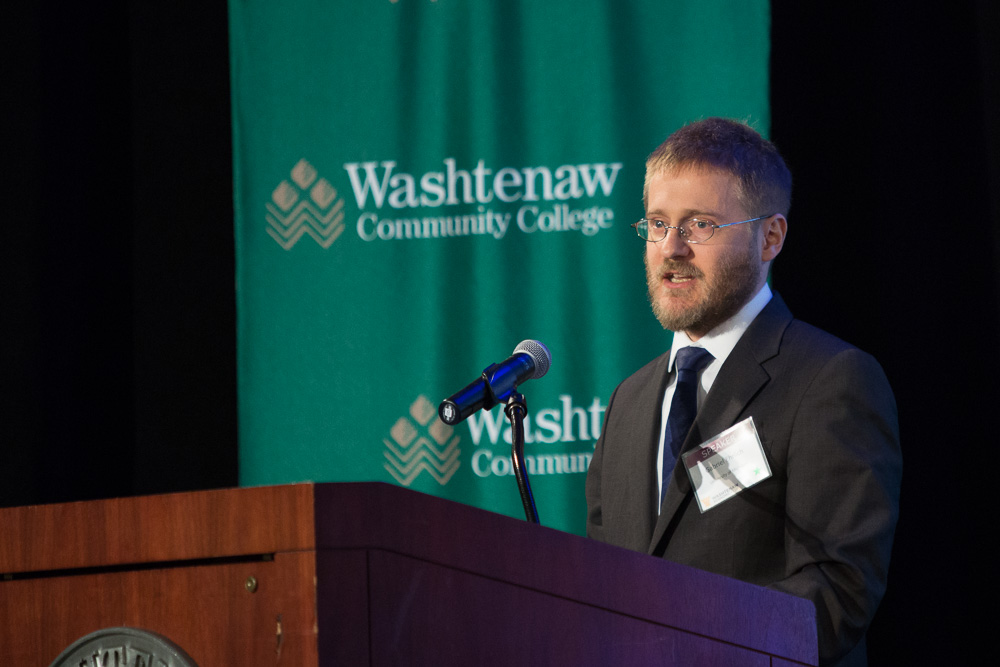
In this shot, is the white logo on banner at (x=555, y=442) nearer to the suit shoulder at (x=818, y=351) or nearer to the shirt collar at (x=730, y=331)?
the shirt collar at (x=730, y=331)

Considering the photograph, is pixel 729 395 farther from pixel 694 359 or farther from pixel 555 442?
pixel 555 442

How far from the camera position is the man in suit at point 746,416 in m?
1.92

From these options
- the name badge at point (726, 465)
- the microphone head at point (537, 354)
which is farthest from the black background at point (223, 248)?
the microphone head at point (537, 354)

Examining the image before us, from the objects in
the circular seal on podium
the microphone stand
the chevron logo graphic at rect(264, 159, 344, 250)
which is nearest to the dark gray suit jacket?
the microphone stand

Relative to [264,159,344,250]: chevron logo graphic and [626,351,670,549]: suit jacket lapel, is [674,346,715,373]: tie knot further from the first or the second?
[264,159,344,250]: chevron logo graphic

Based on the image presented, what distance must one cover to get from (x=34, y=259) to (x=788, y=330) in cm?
246

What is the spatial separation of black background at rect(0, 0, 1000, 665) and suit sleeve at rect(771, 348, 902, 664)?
99 centimetres

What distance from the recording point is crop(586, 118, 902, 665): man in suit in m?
1.92

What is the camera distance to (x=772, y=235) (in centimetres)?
247

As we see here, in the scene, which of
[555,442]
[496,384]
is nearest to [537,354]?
[496,384]

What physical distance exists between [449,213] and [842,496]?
164 centimetres

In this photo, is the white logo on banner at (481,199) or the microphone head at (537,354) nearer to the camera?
the microphone head at (537,354)

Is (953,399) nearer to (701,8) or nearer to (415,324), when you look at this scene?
(701,8)

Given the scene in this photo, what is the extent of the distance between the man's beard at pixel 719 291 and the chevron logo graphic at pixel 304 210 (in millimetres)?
1256
